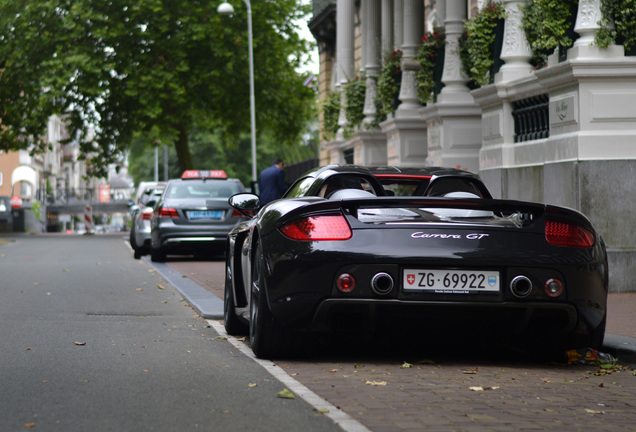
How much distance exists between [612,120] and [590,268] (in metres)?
6.14

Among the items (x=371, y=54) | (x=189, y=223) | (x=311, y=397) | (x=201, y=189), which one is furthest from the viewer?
(x=371, y=54)

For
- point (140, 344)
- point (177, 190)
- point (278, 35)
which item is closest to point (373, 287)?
point (140, 344)

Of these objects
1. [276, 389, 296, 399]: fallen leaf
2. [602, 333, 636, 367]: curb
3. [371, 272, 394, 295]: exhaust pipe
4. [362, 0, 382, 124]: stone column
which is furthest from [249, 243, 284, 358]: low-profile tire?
[362, 0, 382, 124]: stone column

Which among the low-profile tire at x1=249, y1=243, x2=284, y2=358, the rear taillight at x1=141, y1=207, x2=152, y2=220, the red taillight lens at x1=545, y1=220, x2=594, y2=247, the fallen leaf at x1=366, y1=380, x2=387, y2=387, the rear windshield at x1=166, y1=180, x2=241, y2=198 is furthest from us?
the rear taillight at x1=141, y1=207, x2=152, y2=220

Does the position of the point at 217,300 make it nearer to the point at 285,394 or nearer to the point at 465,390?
the point at 465,390

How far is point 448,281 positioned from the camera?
22.3 ft

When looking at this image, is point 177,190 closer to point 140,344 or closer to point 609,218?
point 609,218

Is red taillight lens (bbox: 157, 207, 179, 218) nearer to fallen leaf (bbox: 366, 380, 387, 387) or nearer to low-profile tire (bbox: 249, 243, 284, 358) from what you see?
low-profile tire (bbox: 249, 243, 284, 358)

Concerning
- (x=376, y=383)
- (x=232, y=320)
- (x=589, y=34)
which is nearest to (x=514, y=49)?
(x=589, y=34)

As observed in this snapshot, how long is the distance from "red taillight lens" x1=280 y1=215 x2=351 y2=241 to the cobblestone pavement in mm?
809

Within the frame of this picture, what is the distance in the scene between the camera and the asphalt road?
17.0 feet

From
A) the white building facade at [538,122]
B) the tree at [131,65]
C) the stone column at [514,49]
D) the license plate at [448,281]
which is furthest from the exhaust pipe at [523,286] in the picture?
the tree at [131,65]

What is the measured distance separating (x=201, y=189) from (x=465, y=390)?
16.2 m

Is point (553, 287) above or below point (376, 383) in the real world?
above
